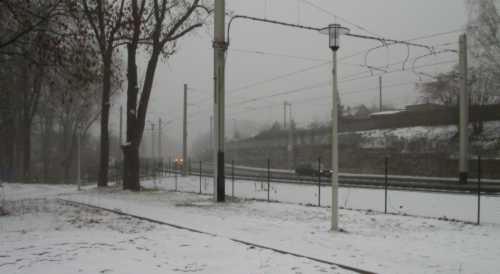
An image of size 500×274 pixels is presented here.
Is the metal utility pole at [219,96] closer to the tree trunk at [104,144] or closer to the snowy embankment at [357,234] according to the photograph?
the snowy embankment at [357,234]

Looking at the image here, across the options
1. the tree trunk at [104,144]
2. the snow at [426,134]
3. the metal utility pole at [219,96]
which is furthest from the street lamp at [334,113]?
the snow at [426,134]

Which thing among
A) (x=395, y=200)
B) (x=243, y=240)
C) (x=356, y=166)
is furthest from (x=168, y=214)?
(x=356, y=166)

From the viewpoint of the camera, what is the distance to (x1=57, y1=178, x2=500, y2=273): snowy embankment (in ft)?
28.3

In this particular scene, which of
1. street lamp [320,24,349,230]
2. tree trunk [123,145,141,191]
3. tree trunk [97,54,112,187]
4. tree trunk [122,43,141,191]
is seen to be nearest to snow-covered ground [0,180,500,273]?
street lamp [320,24,349,230]

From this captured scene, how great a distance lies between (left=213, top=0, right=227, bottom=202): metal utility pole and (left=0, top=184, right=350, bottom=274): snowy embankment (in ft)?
21.1

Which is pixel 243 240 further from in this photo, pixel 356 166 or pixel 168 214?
pixel 356 166

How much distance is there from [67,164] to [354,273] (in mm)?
52420

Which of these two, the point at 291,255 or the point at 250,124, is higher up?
the point at 250,124

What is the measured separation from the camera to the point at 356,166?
49781 millimetres

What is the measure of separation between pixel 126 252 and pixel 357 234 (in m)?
5.40

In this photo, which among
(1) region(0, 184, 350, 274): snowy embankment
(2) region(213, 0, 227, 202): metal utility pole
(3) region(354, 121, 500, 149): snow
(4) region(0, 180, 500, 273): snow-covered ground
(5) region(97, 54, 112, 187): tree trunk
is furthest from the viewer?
(3) region(354, 121, 500, 149): snow

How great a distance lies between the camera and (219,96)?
19.6 meters

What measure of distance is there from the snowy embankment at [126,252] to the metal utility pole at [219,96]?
21.1 ft

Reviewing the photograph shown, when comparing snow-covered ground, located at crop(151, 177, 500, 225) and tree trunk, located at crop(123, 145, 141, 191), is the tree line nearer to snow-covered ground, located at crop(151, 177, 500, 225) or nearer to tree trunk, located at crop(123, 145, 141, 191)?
tree trunk, located at crop(123, 145, 141, 191)
